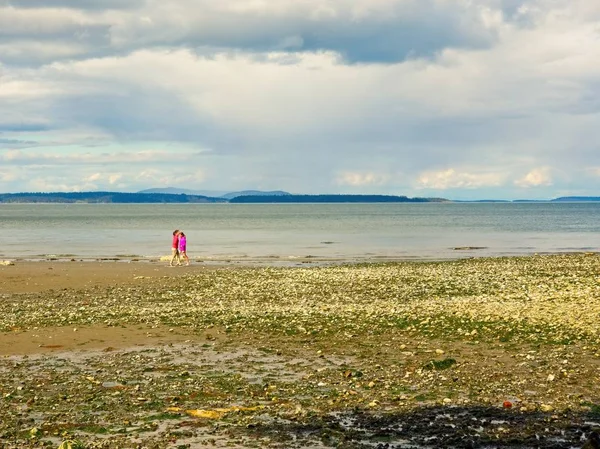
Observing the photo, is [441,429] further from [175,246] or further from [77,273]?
[175,246]

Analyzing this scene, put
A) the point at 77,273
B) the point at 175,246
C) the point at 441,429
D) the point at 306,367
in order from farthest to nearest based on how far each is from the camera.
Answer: the point at 175,246
the point at 77,273
the point at 306,367
the point at 441,429

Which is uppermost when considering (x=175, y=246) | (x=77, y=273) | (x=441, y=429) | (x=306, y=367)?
(x=175, y=246)

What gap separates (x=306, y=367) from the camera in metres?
18.0

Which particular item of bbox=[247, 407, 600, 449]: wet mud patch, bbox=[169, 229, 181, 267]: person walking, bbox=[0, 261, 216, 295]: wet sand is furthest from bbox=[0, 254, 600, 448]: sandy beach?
bbox=[169, 229, 181, 267]: person walking

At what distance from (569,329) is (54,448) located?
15.6m

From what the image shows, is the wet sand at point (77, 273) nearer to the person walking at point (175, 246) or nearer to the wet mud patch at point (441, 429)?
the person walking at point (175, 246)

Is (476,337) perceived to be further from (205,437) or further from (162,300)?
(162,300)

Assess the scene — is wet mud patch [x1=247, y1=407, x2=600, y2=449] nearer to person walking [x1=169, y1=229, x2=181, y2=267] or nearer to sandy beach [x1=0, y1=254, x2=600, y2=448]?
sandy beach [x1=0, y1=254, x2=600, y2=448]

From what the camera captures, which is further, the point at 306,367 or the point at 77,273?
the point at 77,273

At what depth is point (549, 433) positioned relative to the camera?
12086 mm

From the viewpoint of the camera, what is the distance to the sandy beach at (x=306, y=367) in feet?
41.0

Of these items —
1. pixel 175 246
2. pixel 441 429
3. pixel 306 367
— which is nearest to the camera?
pixel 441 429

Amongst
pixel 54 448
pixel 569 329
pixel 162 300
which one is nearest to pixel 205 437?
pixel 54 448

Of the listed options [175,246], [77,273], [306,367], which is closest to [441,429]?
[306,367]
